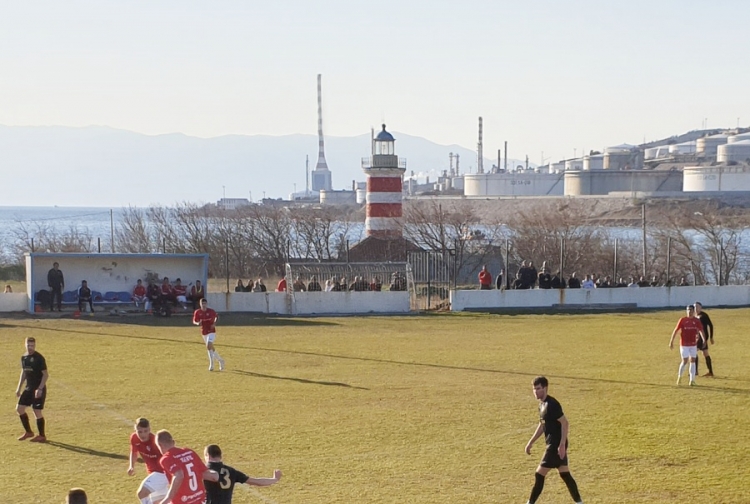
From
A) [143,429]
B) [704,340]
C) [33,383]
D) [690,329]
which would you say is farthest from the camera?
[704,340]

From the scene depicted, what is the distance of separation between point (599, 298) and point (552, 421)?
27973 millimetres

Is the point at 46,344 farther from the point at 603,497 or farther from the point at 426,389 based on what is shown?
the point at 603,497

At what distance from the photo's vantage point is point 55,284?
34.6 m

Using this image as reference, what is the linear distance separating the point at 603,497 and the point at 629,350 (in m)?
14.9

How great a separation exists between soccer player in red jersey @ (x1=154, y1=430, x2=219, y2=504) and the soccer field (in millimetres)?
3382

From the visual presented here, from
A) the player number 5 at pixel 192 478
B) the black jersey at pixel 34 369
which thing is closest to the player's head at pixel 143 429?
the player number 5 at pixel 192 478

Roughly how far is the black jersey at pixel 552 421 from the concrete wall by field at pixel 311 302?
2528 centimetres

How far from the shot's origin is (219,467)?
10.0 metres

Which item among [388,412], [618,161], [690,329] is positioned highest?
[618,161]

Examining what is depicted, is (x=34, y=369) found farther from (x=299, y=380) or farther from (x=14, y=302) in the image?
(x=14, y=302)

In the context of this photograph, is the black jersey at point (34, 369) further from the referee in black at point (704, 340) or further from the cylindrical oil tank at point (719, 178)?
the cylindrical oil tank at point (719, 178)

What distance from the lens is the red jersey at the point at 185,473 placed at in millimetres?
9648

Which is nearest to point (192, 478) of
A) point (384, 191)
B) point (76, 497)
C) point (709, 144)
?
point (76, 497)

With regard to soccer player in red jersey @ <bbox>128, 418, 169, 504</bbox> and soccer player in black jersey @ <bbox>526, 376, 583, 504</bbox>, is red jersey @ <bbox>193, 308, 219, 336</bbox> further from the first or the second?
soccer player in black jersey @ <bbox>526, 376, 583, 504</bbox>
